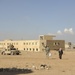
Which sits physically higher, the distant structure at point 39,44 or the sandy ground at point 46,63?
the distant structure at point 39,44

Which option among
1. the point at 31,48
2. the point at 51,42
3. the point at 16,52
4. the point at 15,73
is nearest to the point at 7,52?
the point at 16,52

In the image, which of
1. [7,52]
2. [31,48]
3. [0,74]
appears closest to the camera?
[0,74]

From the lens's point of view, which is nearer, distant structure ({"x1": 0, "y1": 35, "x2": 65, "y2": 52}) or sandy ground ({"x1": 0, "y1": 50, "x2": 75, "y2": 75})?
sandy ground ({"x1": 0, "y1": 50, "x2": 75, "y2": 75})

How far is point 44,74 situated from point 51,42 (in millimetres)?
96545

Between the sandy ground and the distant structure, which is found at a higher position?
the distant structure

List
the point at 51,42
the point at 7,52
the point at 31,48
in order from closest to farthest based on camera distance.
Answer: the point at 7,52 < the point at 51,42 < the point at 31,48

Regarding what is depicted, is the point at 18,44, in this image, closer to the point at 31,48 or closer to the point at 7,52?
the point at 31,48

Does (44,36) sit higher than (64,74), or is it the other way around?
(44,36)

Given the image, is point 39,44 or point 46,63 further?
point 39,44

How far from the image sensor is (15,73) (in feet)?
63.3

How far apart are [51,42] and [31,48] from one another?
15058mm

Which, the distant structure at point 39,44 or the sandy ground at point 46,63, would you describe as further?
the distant structure at point 39,44

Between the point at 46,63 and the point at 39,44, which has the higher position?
the point at 39,44

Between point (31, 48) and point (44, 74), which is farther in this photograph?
point (31, 48)
